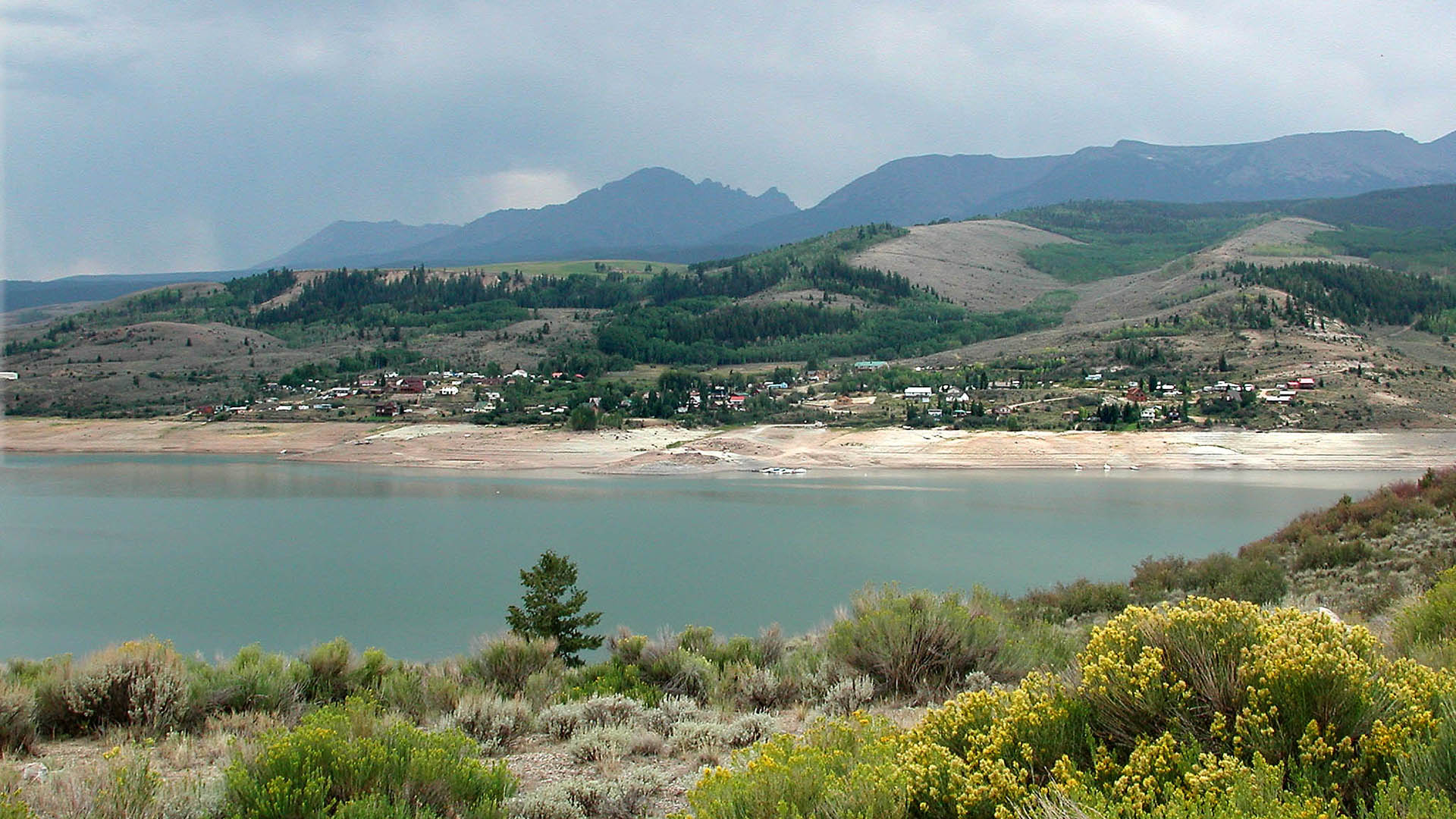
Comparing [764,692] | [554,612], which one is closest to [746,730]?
[764,692]

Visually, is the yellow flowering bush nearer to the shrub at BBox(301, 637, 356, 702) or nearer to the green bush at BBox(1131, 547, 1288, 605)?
the shrub at BBox(301, 637, 356, 702)

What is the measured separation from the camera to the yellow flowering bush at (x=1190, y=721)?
3371 millimetres

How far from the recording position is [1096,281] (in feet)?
399

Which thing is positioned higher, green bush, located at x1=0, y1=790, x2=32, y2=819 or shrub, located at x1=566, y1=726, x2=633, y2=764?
green bush, located at x1=0, y1=790, x2=32, y2=819

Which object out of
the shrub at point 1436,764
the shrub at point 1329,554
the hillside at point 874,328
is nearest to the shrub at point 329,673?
the shrub at point 1436,764

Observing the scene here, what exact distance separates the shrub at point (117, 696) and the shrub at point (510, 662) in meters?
2.24

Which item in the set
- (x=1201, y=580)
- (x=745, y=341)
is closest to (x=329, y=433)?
(x=745, y=341)

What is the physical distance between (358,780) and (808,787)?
2014mm

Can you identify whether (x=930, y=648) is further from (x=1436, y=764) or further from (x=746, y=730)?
(x=1436, y=764)

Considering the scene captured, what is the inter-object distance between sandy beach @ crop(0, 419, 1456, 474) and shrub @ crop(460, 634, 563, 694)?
121ft

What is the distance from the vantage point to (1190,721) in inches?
151

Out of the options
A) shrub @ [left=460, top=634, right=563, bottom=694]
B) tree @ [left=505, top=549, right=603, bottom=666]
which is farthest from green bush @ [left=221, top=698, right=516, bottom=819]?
tree @ [left=505, top=549, right=603, bottom=666]

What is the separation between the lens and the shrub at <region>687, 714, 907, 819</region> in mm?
3498

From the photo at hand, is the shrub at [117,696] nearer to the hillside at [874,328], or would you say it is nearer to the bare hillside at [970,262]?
the hillside at [874,328]
